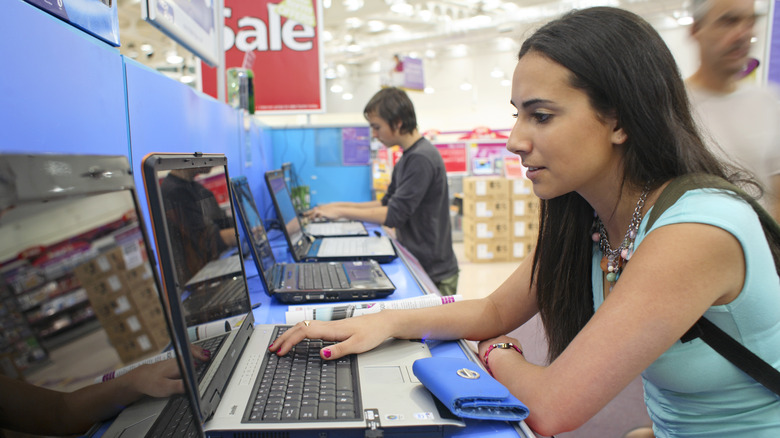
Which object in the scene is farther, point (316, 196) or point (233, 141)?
point (316, 196)

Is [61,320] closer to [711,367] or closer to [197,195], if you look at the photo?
[197,195]

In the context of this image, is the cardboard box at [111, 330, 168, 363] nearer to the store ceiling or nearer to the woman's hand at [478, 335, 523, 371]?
the woman's hand at [478, 335, 523, 371]

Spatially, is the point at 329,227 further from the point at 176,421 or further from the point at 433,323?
the point at 176,421

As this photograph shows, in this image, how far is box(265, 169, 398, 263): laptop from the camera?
1.93 m

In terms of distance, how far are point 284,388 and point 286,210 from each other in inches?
59.5

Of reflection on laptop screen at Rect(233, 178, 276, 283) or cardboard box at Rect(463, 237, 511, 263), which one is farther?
cardboard box at Rect(463, 237, 511, 263)

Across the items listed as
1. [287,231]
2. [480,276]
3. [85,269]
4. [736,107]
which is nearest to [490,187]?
[480,276]

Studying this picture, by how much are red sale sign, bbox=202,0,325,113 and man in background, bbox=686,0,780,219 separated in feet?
9.30

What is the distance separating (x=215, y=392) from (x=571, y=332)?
2.53 feet

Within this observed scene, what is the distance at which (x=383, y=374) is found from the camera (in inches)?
32.4

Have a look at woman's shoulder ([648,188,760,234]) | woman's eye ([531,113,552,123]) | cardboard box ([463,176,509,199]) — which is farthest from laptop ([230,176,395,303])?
cardboard box ([463,176,509,199])

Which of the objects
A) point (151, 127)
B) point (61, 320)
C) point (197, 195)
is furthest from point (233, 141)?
point (61, 320)

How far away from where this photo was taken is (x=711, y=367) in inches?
31.9

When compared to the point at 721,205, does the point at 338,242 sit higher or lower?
lower
